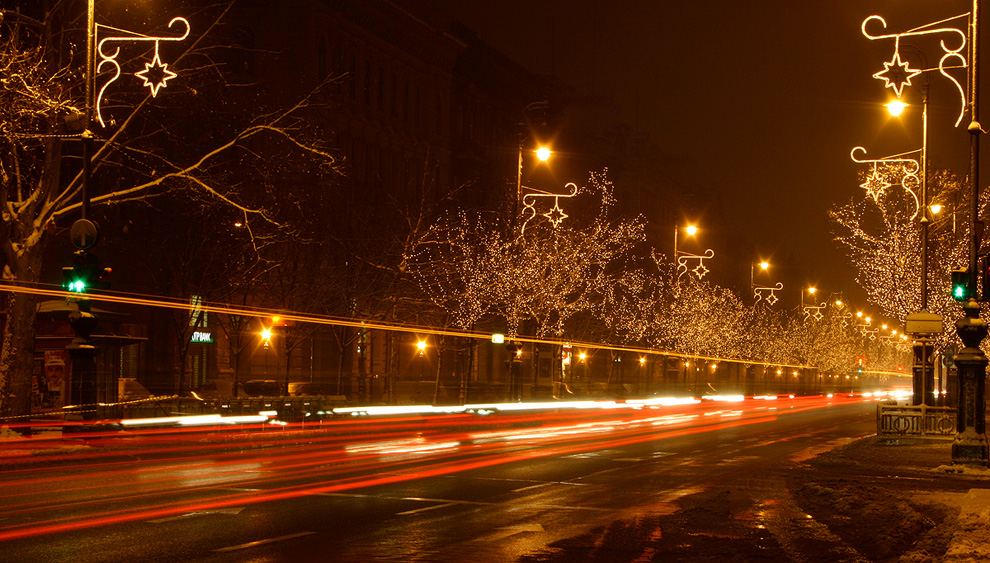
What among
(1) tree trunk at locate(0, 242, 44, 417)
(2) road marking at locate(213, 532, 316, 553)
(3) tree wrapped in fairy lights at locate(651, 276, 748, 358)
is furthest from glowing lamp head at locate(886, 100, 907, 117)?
(3) tree wrapped in fairy lights at locate(651, 276, 748, 358)

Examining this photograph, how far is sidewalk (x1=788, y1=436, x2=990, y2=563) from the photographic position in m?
10.5

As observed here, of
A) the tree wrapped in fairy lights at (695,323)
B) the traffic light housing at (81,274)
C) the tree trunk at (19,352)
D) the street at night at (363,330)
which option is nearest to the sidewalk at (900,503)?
the street at night at (363,330)

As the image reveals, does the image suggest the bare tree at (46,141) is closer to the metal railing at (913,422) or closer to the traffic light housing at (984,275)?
the traffic light housing at (984,275)

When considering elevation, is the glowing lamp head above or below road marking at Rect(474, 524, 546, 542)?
above

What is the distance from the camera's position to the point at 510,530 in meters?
11.8

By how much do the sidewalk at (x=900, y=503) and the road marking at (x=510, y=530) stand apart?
335 cm

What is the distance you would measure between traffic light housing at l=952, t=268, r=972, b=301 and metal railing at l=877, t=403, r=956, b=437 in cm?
919

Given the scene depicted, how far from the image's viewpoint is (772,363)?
9400 centimetres

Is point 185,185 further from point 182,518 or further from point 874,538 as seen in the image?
point 874,538


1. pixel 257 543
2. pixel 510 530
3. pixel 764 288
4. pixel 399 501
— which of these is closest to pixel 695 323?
pixel 764 288

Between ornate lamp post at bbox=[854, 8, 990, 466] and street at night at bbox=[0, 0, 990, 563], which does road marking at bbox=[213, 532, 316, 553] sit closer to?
street at night at bbox=[0, 0, 990, 563]

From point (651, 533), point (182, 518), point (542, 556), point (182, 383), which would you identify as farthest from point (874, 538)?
point (182, 383)

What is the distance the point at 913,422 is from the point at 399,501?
19.1 metres

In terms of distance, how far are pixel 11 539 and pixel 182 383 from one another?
79.5 ft
